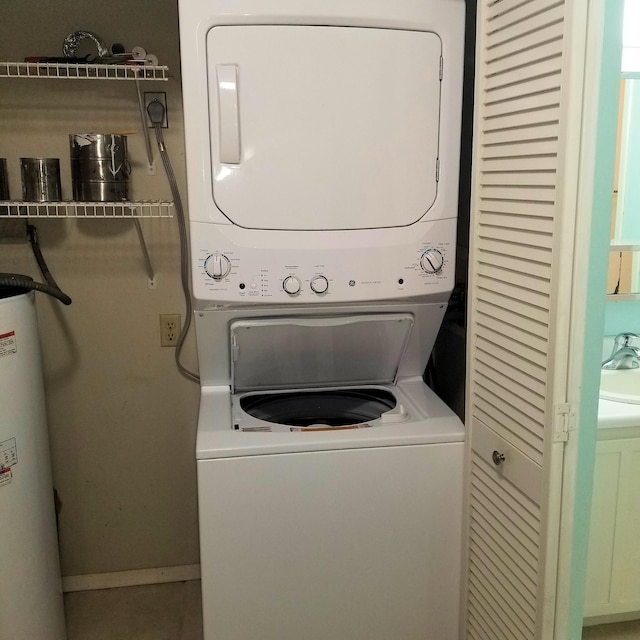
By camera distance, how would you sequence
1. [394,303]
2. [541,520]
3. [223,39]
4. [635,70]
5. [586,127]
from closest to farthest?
[586,127] < [541,520] < [223,39] < [394,303] < [635,70]

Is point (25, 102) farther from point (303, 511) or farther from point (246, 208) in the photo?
point (303, 511)

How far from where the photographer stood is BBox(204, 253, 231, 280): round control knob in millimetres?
1604

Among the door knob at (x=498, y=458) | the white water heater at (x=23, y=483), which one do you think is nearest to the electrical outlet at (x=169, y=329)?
the white water heater at (x=23, y=483)

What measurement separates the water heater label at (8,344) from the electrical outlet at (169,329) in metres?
Answer: 0.59

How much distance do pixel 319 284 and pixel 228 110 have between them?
46 centimetres

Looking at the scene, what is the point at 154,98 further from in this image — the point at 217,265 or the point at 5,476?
the point at 5,476

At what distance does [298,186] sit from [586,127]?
662 millimetres

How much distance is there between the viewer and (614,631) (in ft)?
6.93

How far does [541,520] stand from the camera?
1361 mm

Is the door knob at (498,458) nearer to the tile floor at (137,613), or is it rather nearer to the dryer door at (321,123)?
the dryer door at (321,123)

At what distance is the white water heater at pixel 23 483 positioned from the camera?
1.79 meters

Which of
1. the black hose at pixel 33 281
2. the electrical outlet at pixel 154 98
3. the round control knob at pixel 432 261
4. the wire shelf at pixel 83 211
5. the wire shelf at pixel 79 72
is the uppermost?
the wire shelf at pixel 79 72

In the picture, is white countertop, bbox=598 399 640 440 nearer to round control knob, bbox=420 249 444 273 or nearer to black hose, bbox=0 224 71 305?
round control knob, bbox=420 249 444 273

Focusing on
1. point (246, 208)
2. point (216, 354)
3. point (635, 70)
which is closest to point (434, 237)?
point (246, 208)
